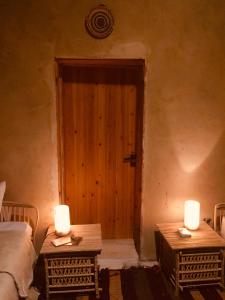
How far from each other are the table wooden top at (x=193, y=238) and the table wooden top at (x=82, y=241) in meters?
0.61

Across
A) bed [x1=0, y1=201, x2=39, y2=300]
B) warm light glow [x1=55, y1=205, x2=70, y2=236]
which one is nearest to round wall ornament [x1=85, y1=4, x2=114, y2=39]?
warm light glow [x1=55, y1=205, x2=70, y2=236]

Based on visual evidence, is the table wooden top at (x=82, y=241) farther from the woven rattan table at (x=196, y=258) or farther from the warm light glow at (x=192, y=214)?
the warm light glow at (x=192, y=214)

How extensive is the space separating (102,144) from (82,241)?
1060mm

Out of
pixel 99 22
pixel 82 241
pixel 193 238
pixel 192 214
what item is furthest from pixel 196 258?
pixel 99 22

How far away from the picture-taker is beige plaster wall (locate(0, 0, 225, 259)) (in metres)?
2.45

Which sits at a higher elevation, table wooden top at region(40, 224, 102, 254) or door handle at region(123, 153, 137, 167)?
door handle at region(123, 153, 137, 167)

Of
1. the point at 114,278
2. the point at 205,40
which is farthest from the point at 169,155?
the point at 114,278

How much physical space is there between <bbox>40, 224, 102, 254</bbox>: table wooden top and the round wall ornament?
1.73m

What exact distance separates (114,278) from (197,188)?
1.18 m

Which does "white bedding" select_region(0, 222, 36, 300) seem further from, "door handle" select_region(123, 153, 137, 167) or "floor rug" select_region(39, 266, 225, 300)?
"door handle" select_region(123, 153, 137, 167)

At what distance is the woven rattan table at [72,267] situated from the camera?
Result: 2348mm

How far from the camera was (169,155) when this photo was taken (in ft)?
8.95

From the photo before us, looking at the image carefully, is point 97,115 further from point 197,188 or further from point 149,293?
point 149,293

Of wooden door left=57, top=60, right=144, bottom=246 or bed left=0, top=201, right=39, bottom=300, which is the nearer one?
bed left=0, top=201, right=39, bottom=300
